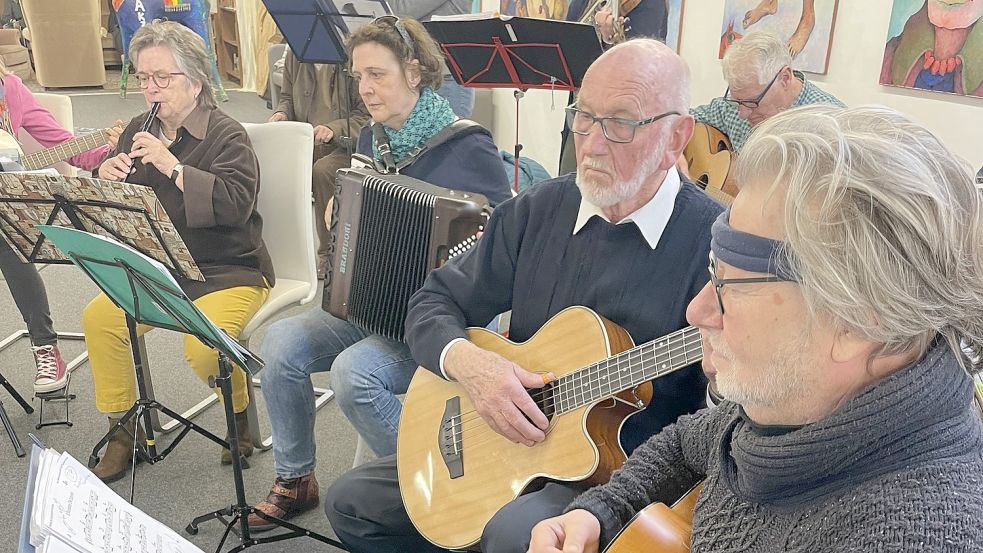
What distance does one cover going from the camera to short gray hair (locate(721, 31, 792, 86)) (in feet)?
8.89

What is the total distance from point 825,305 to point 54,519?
0.86 metres

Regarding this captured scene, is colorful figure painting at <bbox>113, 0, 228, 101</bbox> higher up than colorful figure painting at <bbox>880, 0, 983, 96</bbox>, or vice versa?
colorful figure painting at <bbox>880, 0, 983, 96</bbox>

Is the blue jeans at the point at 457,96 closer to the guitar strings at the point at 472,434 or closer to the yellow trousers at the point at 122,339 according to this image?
the yellow trousers at the point at 122,339

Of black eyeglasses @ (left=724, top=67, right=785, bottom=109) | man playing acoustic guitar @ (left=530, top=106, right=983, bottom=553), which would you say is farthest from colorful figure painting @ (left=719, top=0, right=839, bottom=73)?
man playing acoustic guitar @ (left=530, top=106, right=983, bottom=553)

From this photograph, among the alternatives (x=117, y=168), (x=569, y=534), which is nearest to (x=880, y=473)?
(x=569, y=534)

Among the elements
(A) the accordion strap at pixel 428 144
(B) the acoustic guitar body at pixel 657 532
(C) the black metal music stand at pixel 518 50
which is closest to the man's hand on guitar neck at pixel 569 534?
(B) the acoustic guitar body at pixel 657 532

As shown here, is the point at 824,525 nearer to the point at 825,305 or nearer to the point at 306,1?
the point at 825,305

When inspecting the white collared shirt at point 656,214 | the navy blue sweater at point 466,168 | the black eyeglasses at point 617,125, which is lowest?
the navy blue sweater at point 466,168

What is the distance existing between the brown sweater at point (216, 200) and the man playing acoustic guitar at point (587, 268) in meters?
0.82

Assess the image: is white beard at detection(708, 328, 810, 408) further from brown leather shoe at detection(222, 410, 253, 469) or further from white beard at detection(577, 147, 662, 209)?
brown leather shoe at detection(222, 410, 253, 469)

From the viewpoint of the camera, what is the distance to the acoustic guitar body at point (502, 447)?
1342mm

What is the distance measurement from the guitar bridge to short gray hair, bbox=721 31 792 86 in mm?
1796

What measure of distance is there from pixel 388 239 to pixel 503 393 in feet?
2.24

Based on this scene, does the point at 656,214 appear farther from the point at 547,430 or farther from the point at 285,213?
the point at 285,213
